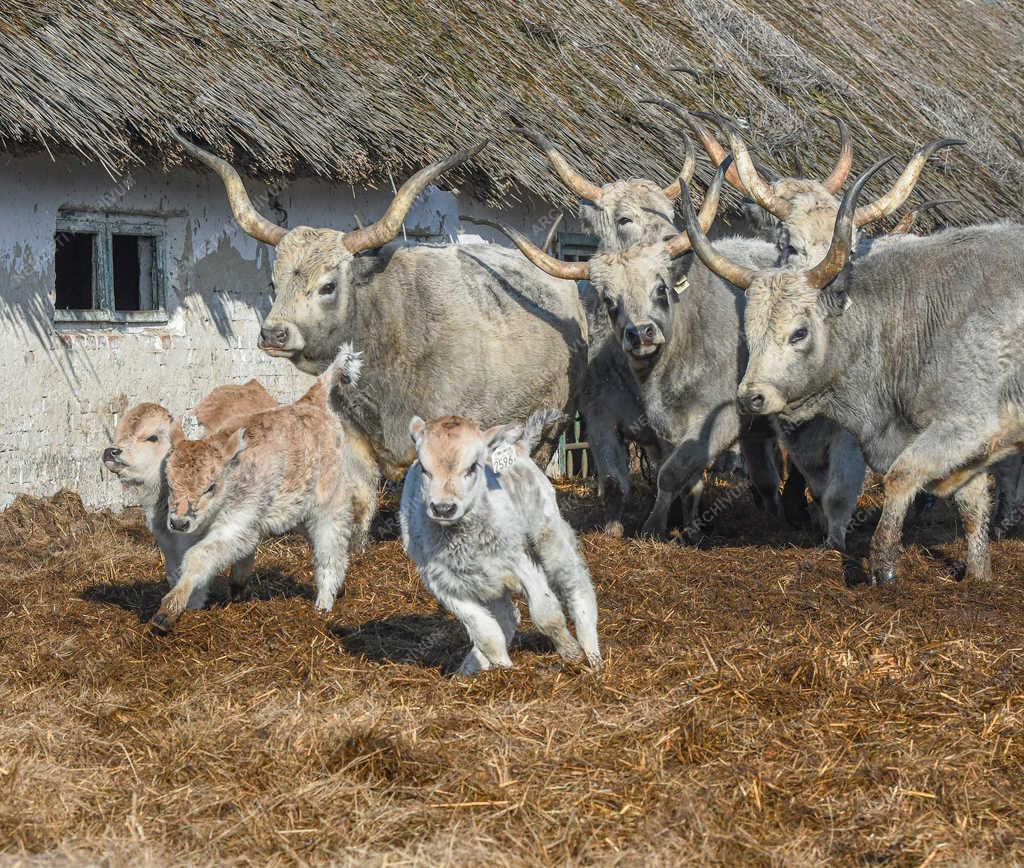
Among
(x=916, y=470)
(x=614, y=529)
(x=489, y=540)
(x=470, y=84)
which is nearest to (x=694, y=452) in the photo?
(x=614, y=529)

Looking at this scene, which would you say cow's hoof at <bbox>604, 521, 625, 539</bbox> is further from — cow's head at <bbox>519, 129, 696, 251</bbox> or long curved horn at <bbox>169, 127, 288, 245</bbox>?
long curved horn at <bbox>169, 127, 288, 245</bbox>

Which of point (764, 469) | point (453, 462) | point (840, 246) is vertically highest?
point (840, 246)

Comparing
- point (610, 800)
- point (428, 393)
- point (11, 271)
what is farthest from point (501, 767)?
point (11, 271)

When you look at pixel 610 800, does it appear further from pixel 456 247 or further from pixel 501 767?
pixel 456 247

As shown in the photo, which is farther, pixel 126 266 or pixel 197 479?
pixel 126 266

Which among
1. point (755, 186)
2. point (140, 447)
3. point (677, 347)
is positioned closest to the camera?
point (140, 447)

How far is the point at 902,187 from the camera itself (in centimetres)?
870

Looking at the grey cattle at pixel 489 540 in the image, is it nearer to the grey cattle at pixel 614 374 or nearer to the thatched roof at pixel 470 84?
the grey cattle at pixel 614 374

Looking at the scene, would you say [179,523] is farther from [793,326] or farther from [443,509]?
[793,326]

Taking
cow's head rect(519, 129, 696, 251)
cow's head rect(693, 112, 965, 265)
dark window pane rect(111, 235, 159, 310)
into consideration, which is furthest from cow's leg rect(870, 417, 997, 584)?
dark window pane rect(111, 235, 159, 310)

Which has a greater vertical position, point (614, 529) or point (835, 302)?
point (835, 302)

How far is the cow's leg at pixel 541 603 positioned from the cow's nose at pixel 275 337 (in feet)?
9.49

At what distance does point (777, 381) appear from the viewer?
734 centimetres

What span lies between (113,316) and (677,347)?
153 inches
